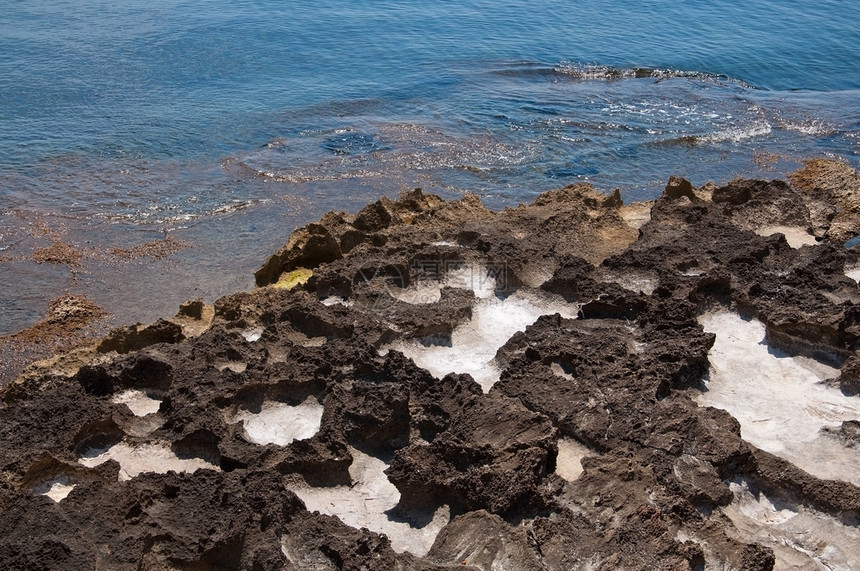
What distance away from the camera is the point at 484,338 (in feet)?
29.3

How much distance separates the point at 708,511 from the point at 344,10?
74.1 feet

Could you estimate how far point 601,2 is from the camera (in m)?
29.1

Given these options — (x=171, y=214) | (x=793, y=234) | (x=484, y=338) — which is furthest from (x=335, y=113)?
(x=484, y=338)

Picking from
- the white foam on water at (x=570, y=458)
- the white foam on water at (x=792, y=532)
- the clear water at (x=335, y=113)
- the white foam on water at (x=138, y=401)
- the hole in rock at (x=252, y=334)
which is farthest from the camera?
the clear water at (x=335, y=113)

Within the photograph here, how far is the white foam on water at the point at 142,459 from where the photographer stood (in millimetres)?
6980

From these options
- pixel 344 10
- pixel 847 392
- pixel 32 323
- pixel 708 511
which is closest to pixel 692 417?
pixel 708 511

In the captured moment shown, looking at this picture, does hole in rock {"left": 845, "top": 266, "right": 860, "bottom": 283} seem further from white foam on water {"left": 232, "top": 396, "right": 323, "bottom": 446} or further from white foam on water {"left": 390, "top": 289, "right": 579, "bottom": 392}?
white foam on water {"left": 232, "top": 396, "right": 323, "bottom": 446}

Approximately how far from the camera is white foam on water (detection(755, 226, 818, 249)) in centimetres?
1119

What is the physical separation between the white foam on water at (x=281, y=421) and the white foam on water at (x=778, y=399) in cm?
358

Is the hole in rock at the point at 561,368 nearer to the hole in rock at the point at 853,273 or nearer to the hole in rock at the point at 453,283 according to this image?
the hole in rock at the point at 453,283

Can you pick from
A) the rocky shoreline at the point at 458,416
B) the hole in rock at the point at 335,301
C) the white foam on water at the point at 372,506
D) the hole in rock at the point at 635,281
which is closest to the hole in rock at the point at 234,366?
the rocky shoreline at the point at 458,416

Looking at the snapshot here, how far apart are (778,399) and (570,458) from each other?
2.26 meters

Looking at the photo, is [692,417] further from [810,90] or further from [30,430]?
[810,90]

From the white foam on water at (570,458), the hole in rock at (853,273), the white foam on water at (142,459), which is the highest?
the hole in rock at (853,273)
